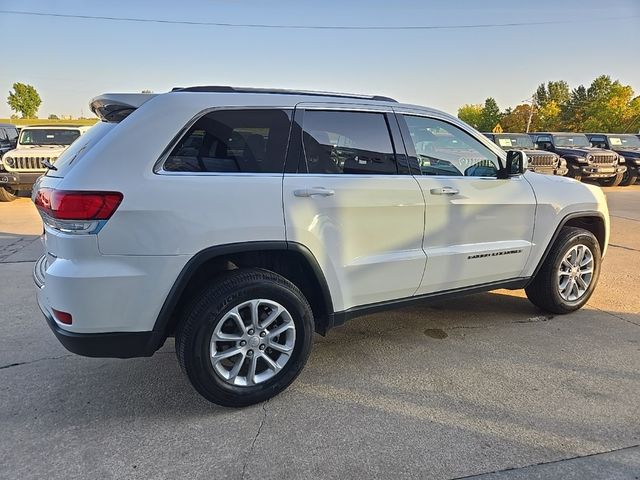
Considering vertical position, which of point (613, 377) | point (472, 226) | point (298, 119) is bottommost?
point (613, 377)

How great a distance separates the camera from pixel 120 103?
110 inches

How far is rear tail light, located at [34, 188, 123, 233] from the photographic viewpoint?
2391 millimetres

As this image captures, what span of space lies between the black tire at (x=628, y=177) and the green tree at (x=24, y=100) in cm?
8520

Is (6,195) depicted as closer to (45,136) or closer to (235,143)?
(45,136)

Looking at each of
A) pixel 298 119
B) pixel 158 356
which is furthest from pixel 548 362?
pixel 158 356

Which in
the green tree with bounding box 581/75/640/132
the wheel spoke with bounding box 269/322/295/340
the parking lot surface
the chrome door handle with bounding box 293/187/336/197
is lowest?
the parking lot surface

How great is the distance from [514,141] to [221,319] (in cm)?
1650

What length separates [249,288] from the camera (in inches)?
108

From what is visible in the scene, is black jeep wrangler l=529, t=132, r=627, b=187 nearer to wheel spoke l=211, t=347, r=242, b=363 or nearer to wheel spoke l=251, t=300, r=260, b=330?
wheel spoke l=251, t=300, r=260, b=330

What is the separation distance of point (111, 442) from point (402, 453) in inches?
61.1

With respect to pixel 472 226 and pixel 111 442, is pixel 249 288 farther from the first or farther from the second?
pixel 472 226

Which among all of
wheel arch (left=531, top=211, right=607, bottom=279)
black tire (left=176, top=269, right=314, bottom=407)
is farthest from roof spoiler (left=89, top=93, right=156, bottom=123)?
wheel arch (left=531, top=211, right=607, bottom=279)

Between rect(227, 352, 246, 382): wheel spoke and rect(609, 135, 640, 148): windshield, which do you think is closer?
rect(227, 352, 246, 382): wheel spoke

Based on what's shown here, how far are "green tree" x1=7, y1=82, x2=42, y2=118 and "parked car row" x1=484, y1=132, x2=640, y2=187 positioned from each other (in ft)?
271
